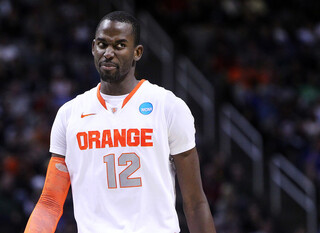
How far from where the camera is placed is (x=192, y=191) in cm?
436

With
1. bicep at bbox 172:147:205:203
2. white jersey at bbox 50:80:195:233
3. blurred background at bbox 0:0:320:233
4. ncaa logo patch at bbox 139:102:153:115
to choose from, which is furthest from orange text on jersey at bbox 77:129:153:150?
blurred background at bbox 0:0:320:233

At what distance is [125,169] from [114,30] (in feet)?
2.70

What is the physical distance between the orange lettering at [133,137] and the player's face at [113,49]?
331mm

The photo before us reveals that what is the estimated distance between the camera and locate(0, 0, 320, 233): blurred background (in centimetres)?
1212

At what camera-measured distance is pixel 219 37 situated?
53.1 ft

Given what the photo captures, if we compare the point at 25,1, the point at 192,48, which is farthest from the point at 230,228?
the point at 25,1

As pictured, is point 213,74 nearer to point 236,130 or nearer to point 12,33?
point 236,130

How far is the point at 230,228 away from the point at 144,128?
24.8 feet

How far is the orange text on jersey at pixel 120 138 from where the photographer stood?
14.0ft

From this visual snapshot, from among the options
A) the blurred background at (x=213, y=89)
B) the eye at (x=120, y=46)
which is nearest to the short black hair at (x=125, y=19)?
the eye at (x=120, y=46)

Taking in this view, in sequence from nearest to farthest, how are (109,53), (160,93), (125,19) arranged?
(109,53) → (125,19) → (160,93)

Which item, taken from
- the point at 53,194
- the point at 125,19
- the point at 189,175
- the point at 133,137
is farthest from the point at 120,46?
the point at 53,194

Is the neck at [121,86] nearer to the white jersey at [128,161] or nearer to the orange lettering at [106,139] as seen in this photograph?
the white jersey at [128,161]

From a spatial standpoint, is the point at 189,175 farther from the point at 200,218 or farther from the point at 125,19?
the point at 125,19
